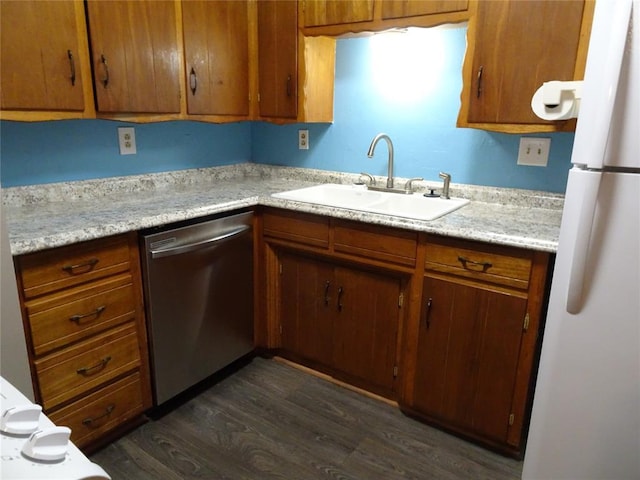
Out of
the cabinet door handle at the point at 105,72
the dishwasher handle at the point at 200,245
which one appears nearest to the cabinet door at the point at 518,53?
the dishwasher handle at the point at 200,245

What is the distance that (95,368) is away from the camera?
168 centimetres

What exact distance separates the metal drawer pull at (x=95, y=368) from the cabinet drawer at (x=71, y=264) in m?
0.32

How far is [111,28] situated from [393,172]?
140 cm

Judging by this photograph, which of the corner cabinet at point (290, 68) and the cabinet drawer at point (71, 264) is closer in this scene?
the cabinet drawer at point (71, 264)

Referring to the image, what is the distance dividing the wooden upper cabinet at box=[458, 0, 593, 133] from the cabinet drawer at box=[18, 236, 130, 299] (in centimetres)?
144

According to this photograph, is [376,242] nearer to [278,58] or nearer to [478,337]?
[478,337]

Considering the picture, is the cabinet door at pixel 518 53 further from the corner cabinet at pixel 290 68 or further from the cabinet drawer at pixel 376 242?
the corner cabinet at pixel 290 68

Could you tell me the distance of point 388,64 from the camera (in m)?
2.25

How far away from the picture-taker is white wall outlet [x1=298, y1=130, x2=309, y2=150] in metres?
2.62

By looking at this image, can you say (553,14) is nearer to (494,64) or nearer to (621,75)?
(494,64)

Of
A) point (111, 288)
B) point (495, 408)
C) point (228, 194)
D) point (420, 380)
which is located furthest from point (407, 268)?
point (111, 288)

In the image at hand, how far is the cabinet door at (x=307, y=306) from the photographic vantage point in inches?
84.0

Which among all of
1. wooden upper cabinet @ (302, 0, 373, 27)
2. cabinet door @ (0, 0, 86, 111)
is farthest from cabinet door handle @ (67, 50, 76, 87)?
wooden upper cabinet @ (302, 0, 373, 27)

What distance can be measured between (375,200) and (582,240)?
1169 mm
